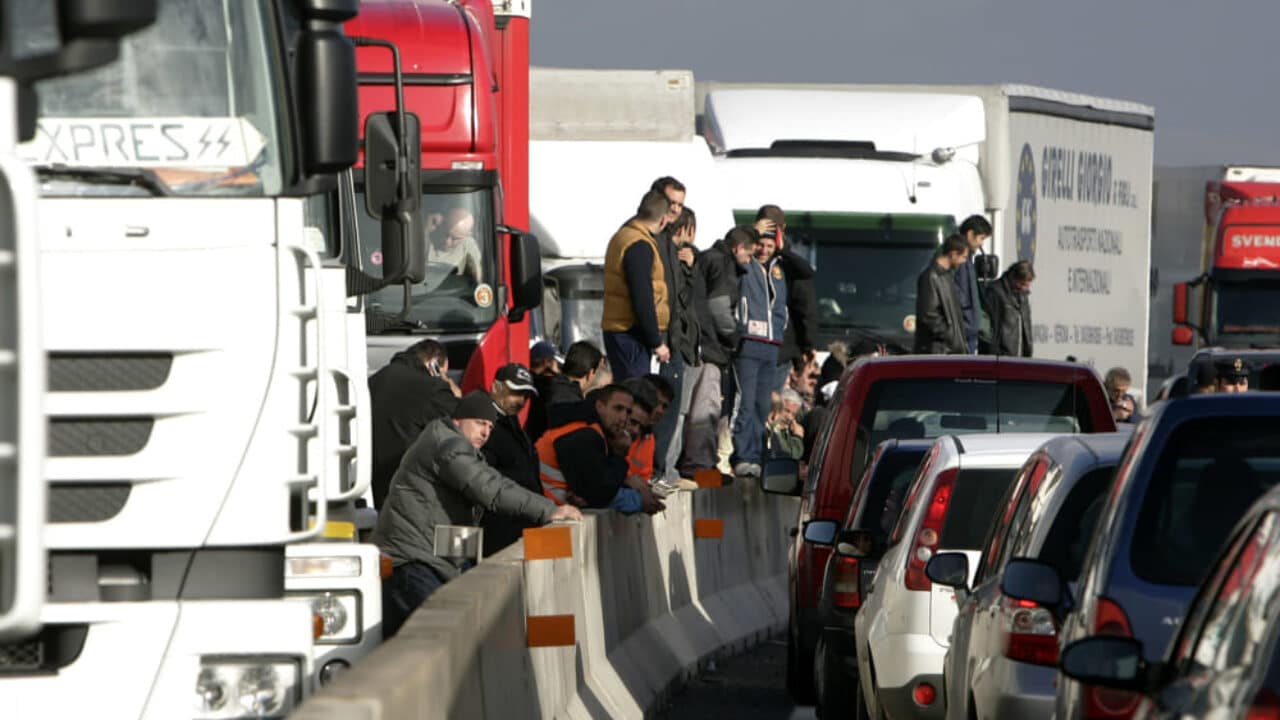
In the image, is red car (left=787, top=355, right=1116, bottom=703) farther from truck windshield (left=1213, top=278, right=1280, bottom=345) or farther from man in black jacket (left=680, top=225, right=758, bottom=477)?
truck windshield (left=1213, top=278, right=1280, bottom=345)

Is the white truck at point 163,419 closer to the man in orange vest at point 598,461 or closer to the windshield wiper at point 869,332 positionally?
the man in orange vest at point 598,461

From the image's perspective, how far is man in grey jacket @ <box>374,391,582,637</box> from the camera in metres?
12.6

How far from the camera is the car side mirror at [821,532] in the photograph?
12812 mm

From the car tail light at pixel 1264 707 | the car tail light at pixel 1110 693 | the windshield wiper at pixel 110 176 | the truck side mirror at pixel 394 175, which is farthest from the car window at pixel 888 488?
the car tail light at pixel 1264 707

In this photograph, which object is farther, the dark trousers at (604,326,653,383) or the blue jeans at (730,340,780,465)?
the blue jeans at (730,340,780,465)

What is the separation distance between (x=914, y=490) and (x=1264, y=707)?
6536mm

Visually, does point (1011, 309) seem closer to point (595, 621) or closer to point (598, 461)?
point (598, 461)

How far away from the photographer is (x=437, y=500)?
12867mm

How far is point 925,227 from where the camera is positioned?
2728 cm

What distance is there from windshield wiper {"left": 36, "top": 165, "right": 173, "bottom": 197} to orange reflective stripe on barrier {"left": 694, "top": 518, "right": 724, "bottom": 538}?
34.4 feet

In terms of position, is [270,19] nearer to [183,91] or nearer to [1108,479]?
[183,91]

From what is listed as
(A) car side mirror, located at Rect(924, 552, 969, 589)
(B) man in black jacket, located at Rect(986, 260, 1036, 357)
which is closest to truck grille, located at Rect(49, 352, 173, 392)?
(A) car side mirror, located at Rect(924, 552, 969, 589)

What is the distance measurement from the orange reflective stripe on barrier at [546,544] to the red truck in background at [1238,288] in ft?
88.9

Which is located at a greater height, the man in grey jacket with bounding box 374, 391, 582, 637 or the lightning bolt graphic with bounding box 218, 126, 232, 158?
the lightning bolt graphic with bounding box 218, 126, 232, 158
